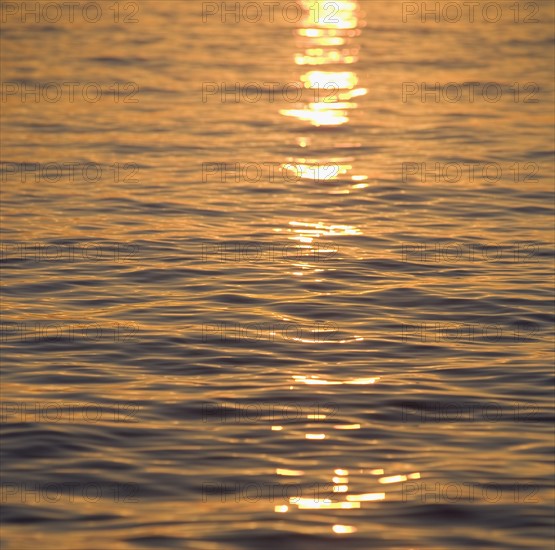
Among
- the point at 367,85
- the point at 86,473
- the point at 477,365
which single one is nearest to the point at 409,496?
the point at 86,473

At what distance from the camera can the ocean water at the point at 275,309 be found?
29.1 feet

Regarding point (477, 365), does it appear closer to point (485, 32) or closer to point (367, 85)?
point (367, 85)

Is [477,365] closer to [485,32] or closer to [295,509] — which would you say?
[295,509]

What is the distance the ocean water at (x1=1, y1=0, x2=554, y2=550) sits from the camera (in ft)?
29.1

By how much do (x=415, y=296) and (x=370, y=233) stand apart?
2836mm

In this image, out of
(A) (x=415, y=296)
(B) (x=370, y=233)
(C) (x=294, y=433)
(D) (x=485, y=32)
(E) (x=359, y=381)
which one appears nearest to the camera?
(C) (x=294, y=433)

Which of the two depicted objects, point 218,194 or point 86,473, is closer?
point 86,473

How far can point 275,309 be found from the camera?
13414 millimetres

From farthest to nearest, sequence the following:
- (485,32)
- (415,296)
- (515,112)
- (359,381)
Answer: (485,32) → (515,112) → (415,296) → (359,381)

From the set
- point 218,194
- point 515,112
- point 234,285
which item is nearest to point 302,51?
Answer: point 515,112

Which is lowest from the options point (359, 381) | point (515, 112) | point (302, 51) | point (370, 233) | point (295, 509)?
point (295, 509)

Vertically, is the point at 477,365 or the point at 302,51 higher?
the point at 302,51

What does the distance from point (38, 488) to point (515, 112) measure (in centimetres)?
1733

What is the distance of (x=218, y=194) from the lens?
730 inches
